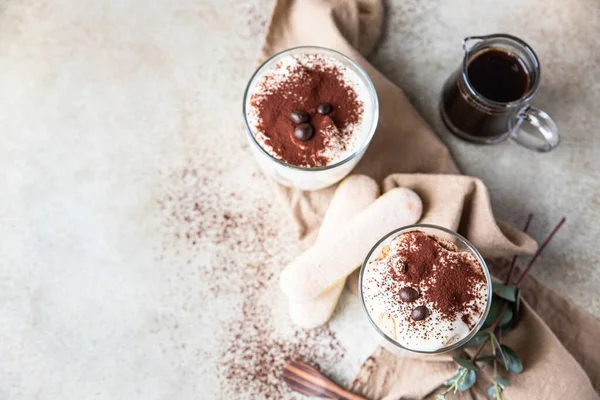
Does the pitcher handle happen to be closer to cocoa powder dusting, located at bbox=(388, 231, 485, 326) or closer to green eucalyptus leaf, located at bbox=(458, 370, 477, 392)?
cocoa powder dusting, located at bbox=(388, 231, 485, 326)

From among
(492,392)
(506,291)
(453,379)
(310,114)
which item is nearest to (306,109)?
(310,114)

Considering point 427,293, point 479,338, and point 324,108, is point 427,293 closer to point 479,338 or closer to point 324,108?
point 479,338

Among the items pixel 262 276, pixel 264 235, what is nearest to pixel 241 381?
pixel 262 276

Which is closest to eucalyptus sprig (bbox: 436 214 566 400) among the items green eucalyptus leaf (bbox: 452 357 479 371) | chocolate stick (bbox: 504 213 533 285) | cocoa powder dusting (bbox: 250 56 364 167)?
green eucalyptus leaf (bbox: 452 357 479 371)

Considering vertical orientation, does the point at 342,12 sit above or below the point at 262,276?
above

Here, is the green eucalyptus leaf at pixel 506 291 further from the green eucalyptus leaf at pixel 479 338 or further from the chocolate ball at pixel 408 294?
the chocolate ball at pixel 408 294

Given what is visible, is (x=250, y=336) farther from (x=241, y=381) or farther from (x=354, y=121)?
(x=354, y=121)
